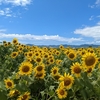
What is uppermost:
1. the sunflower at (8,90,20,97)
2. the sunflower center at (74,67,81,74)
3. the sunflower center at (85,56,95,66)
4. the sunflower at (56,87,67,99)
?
the sunflower center at (85,56,95,66)

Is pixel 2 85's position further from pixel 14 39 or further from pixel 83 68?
pixel 14 39

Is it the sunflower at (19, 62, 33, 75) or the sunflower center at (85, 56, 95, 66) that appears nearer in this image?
the sunflower center at (85, 56, 95, 66)

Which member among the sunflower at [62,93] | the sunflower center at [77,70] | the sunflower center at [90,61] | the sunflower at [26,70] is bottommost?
the sunflower at [62,93]

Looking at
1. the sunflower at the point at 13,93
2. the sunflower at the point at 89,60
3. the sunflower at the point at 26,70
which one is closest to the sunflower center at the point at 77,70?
the sunflower at the point at 89,60

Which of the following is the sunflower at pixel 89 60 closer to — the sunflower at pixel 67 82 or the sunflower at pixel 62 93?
the sunflower at pixel 67 82

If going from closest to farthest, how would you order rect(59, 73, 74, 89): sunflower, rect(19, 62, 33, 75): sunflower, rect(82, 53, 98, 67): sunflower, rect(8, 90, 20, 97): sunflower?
rect(59, 73, 74, 89): sunflower < rect(82, 53, 98, 67): sunflower < rect(8, 90, 20, 97): sunflower < rect(19, 62, 33, 75): sunflower

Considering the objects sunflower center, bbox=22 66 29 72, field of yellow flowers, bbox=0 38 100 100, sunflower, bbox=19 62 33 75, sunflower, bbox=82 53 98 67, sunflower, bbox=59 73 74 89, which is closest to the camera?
field of yellow flowers, bbox=0 38 100 100

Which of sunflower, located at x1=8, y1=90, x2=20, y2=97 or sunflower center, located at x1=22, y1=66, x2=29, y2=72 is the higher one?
sunflower center, located at x1=22, y1=66, x2=29, y2=72

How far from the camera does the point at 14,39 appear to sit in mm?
19938

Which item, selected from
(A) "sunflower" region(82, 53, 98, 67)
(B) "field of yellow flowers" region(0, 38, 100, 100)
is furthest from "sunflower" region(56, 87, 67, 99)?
(A) "sunflower" region(82, 53, 98, 67)

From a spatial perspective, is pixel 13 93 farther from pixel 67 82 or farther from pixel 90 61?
pixel 90 61

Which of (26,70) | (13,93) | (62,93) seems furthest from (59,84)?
(26,70)

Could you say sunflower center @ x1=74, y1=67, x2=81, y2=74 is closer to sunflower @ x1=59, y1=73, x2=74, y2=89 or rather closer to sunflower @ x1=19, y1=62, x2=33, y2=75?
sunflower @ x1=59, y1=73, x2=74, y2=89

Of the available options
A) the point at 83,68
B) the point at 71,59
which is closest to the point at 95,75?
the point at 83,68
